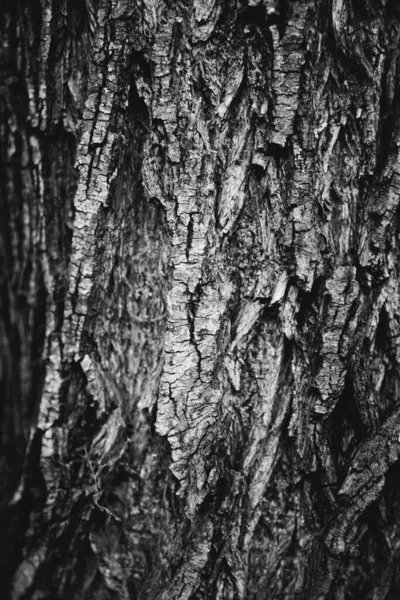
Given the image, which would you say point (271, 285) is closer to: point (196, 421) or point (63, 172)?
point (196, 421)

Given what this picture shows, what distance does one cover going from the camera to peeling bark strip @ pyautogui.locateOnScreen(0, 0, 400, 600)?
3.33ft

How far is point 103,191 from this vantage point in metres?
1.09

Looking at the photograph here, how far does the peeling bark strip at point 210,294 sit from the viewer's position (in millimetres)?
1014

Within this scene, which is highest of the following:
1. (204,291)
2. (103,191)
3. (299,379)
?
(103,191)

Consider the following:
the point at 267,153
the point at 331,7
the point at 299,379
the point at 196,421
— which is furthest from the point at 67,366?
the point at 331,7

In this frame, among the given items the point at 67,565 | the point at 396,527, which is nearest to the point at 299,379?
the point at 396,527

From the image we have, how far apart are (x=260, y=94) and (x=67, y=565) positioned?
1277 millimetres

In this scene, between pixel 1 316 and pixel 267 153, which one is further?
pixel 1 316

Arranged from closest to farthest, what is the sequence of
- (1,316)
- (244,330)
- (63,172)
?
(244,330)
(63,172)
(1,316)

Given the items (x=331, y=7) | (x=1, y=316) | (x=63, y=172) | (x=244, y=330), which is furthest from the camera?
(x=1, y=316)

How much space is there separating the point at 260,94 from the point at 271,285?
1.40 ft

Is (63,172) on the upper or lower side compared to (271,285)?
upper

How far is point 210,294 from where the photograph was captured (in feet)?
3.46

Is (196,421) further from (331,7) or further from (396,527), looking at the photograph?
(331,7)
